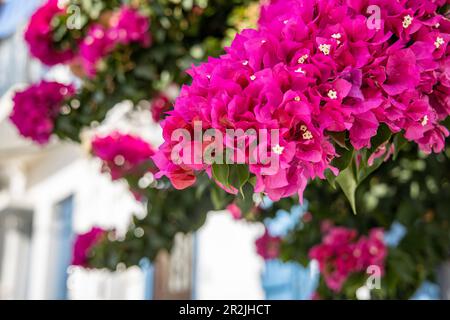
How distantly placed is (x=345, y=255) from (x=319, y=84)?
1927 millimetres

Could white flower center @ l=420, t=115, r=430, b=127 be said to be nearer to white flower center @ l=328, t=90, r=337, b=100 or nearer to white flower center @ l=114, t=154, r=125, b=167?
white flower center @ l=328, t=90, r=337, b=100

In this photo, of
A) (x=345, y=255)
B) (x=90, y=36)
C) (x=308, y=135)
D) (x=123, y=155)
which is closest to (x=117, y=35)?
(x=90, y=36)

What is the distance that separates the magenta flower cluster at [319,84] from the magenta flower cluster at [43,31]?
2095mm

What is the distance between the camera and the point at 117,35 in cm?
317

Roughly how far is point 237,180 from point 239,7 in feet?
6.75

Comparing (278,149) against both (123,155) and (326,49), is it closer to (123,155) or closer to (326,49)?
(326,49)

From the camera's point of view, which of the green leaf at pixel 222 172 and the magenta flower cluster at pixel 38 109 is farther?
the magenta flower cluster at pixel 38 109

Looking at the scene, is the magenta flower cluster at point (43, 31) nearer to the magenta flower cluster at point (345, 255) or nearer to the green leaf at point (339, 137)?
the magenta flower cluster at point (345, 255)

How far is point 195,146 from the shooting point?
1.29 m

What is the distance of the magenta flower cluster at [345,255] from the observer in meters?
3.04

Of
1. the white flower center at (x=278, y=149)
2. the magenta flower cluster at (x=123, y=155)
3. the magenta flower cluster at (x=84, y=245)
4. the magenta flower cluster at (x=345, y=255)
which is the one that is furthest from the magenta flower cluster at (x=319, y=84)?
the magenta flower cluster at (x=84, y=245)

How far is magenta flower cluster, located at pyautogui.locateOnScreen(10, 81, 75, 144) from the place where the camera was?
3.15m
